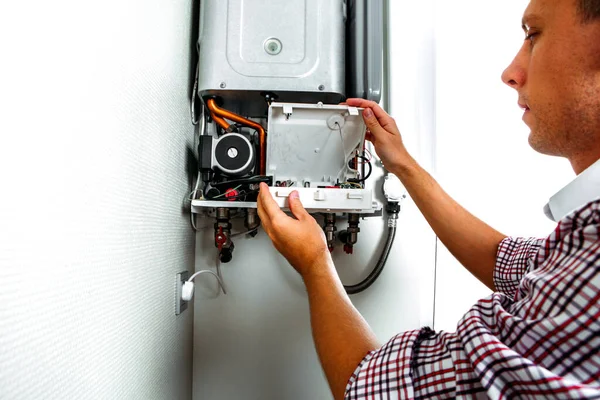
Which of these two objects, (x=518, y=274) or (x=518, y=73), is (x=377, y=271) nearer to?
(x=518, y=274)

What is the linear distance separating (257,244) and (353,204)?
40cm

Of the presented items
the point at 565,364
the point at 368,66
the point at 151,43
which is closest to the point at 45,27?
the point at 151,43

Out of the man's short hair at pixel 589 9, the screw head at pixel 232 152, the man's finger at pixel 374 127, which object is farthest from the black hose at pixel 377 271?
the man's short hair at pixel 589 9

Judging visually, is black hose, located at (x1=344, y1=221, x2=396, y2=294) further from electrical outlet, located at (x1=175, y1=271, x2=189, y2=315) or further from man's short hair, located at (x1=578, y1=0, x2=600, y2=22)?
man's short hair, located at (x1=578, y1=0, x2=600, y2=22)

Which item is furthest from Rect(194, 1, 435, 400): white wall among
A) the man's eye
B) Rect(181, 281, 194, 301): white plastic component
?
the man's eye

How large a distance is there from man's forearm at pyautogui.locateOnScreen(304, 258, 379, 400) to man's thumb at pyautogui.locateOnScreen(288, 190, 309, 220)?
0.12 metres

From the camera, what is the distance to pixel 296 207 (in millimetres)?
729

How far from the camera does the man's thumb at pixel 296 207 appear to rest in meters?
0.72

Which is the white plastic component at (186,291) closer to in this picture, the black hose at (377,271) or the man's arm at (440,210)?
the black hose at (377,271)

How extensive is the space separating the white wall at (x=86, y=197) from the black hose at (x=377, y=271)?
537 millimetres

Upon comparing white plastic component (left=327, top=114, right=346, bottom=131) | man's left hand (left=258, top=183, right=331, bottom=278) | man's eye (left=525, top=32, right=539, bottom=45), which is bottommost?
man's left hand (left=258, top=183, right=331, bottom=278)

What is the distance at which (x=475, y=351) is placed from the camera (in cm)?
36

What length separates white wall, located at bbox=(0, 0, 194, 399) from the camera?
0.32 m

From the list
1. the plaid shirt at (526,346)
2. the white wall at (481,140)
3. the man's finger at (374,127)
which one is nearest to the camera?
the plaid shirt at (526,346)
